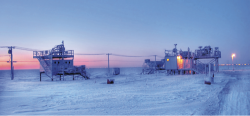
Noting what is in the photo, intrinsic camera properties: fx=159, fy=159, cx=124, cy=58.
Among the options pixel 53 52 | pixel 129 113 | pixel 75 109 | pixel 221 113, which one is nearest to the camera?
pixel 221 113

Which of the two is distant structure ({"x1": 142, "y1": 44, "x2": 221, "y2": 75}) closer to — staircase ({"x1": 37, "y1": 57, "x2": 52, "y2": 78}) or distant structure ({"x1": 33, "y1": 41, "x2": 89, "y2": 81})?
distant structure ({"x1": 33, "y1": 41, "x2": 89, "y2": 81})

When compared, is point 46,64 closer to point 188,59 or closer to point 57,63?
point 57,63

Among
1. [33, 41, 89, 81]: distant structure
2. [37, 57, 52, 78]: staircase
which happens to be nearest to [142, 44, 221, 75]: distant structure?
[33, 41, 89, 81]: distant structure

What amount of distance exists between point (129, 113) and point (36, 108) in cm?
517

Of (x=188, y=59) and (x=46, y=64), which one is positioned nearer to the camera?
(x=46, y=64)

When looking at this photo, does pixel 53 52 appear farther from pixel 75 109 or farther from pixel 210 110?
pixel 210 110

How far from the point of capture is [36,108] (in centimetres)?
869

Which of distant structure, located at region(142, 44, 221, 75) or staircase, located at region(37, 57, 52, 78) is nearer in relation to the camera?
staircase, located at region(37, 57, 52, 78)

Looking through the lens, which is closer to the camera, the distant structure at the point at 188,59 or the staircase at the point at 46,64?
the staircase at the point at 46,64

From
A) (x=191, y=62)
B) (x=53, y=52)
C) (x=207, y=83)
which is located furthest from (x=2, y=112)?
(x=191, y=62)

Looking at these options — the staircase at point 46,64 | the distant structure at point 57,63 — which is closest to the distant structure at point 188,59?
the distant structure at point 57,63

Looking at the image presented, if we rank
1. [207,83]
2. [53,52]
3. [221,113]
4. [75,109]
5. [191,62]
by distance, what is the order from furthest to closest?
[191,62], [53,52], [207,83], [75,109], [221,113]

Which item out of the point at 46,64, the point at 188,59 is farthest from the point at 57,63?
the point at 188,59

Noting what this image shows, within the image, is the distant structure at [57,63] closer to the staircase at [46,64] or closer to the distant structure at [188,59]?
the staircase at [46,64]
